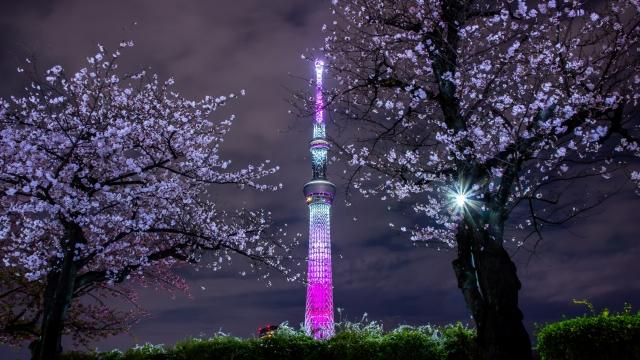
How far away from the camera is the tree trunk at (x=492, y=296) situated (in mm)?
9148

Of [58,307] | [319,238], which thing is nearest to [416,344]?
[58,307]

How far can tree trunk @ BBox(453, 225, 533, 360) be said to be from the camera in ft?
30.0

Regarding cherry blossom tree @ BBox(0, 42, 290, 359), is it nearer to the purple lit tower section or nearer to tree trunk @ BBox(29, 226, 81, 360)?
tree trunk @ BBox(29, 226, 81, 360)

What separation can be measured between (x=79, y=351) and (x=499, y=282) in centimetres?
1336

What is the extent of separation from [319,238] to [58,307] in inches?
2350

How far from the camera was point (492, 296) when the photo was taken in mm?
9391

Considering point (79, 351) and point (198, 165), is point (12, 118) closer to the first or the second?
point (198, 165)

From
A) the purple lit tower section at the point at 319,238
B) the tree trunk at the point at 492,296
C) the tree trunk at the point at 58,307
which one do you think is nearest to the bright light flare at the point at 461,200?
the tree trunk at the point at 492,296

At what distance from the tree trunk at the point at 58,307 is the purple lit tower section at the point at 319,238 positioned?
5084 centimetres

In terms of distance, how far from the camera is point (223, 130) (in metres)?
16.0

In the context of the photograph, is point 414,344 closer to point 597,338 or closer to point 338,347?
point 338,347

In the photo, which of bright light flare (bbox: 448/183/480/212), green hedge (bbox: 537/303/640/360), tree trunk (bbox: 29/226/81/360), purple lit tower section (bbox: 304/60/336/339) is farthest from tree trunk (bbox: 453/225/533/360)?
purple lit tower section (bbox: 304/60/336/339)

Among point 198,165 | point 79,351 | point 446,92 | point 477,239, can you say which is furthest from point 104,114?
point 477,239

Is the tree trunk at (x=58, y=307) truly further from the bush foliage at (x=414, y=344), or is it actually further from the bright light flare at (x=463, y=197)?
the bright light flare at (x=463, y=197)
